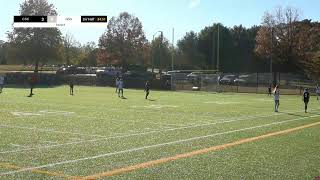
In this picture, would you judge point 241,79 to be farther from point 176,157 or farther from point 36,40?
point 176,157

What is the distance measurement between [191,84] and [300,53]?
74.9 feet

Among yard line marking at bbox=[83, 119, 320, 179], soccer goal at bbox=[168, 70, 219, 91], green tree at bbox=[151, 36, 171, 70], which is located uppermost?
green tree at bbox=[151, 36, 171, 70]

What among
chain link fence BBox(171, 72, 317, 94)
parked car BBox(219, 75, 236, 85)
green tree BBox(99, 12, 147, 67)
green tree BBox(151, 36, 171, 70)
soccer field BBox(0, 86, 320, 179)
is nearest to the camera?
soccer field BBox(0, 86, 320, 179)

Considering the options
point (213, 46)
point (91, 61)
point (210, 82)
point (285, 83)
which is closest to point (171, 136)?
point (210, 82)

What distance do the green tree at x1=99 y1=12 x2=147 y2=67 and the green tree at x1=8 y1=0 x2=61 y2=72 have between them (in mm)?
8286

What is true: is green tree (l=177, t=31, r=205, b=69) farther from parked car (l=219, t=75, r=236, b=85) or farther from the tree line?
parked car (l=219, t=75, r=236, b=85)

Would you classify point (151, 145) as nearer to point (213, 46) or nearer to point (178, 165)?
point (178, 165)

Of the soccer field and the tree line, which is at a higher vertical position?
the tree line

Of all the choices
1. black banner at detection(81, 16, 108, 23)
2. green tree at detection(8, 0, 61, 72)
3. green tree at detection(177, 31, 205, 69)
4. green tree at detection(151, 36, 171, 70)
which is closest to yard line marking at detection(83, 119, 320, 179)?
black banner at detection(81, 16, 108, 23)

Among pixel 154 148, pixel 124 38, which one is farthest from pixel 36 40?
pixel 154 148

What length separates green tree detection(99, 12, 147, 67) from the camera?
83875 mm

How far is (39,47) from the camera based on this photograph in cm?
8081

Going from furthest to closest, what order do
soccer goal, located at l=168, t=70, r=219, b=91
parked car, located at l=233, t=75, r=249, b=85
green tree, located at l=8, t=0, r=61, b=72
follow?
green tree, located at l=8, t=0, r=61, b=72
parked car, located at l=233, t=75, r=249, b=85
soccer goal, located at l=168, t=70, r=219, b=91

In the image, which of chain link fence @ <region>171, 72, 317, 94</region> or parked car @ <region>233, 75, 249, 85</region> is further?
parked car @ <region>233, 75, 249, 85</region>
